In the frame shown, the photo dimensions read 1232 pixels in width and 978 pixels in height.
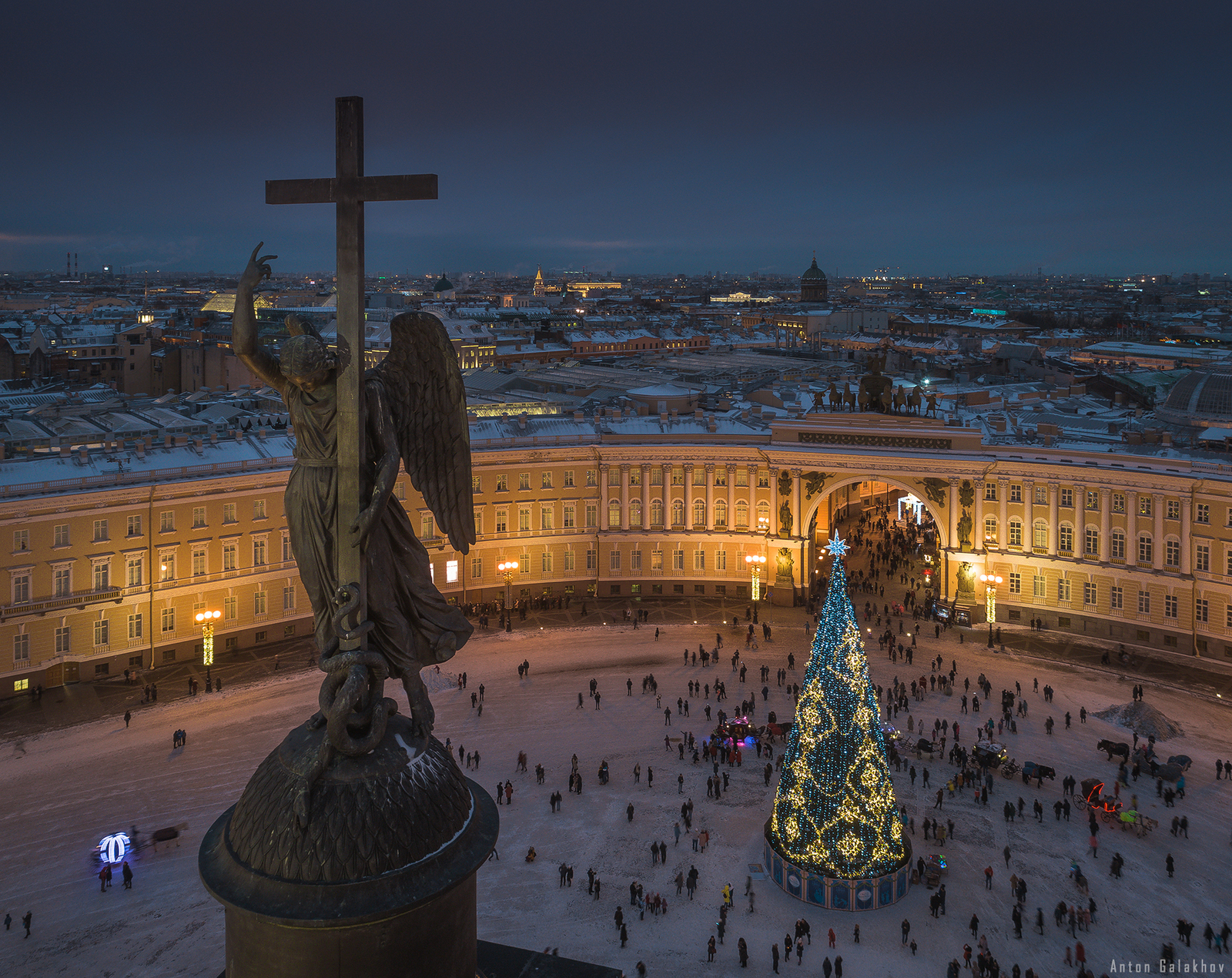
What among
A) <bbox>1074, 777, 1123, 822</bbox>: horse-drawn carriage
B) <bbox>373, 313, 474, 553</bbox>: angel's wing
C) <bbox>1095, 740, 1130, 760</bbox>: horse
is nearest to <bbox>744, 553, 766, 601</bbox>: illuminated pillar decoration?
<bbox>1095, 740, 1130, 760</bbox>: horse

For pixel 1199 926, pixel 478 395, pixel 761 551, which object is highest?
pixel 478 395

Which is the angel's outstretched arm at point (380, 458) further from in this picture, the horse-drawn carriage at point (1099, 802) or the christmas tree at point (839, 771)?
the horse-drawn carriage at point (1099, 802)

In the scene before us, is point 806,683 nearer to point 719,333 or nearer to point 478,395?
point 478,395

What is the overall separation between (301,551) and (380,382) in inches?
65.5

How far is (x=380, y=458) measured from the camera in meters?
9.45

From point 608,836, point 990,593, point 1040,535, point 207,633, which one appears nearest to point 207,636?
point 207,633

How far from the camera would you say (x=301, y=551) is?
9.42 meters

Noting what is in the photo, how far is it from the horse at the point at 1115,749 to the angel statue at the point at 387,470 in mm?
31158

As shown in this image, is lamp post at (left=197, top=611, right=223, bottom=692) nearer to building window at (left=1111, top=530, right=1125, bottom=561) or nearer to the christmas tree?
the christmas tree

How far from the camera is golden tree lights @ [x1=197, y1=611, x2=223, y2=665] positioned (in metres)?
41.1

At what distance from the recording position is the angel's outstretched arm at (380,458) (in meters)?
9.01

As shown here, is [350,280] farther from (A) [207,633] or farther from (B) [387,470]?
(A) [207,633]

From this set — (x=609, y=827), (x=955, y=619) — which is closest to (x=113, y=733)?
(x=609, y=827)

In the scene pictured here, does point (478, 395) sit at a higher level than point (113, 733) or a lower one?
higher
